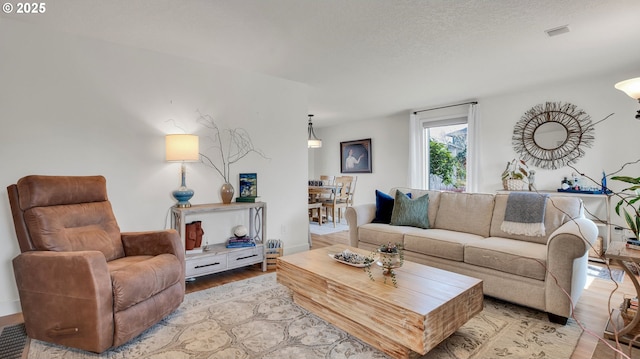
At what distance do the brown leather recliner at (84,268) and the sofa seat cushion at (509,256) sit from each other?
246 cm

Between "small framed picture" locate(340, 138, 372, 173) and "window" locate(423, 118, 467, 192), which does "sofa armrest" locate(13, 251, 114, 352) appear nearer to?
"window" locate(423, 118, 467, 192)

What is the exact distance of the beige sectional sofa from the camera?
7.79 ft

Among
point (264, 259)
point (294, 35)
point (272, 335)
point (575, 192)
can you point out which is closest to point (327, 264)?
→ point (272, 335)

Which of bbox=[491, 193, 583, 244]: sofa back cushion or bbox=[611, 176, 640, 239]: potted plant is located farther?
bbox=[491, 193, 583, 244]: sofa back cushion

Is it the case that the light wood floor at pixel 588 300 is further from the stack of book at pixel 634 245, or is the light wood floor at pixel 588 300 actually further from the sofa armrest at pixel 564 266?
the stack of book at pixel 634 245

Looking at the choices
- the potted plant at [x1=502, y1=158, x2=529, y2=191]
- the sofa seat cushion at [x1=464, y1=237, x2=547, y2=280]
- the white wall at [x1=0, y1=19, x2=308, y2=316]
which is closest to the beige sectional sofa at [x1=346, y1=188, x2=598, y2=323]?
the sofa seat cushion at [x1=464, y1=237, x2=547, y2=280]

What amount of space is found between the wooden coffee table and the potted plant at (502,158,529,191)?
2.97 meters

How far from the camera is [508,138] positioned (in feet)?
16.3

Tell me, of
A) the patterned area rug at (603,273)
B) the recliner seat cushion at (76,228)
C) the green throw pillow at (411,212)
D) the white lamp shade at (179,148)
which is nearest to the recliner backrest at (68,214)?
the recliner seat cushion at (76,228)

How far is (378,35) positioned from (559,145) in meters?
3.26

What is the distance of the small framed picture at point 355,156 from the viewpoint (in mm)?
7371

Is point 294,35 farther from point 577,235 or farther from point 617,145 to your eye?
point 617,145

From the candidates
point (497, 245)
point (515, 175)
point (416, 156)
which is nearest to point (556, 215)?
point (497, 245)

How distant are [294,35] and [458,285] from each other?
2386mm
